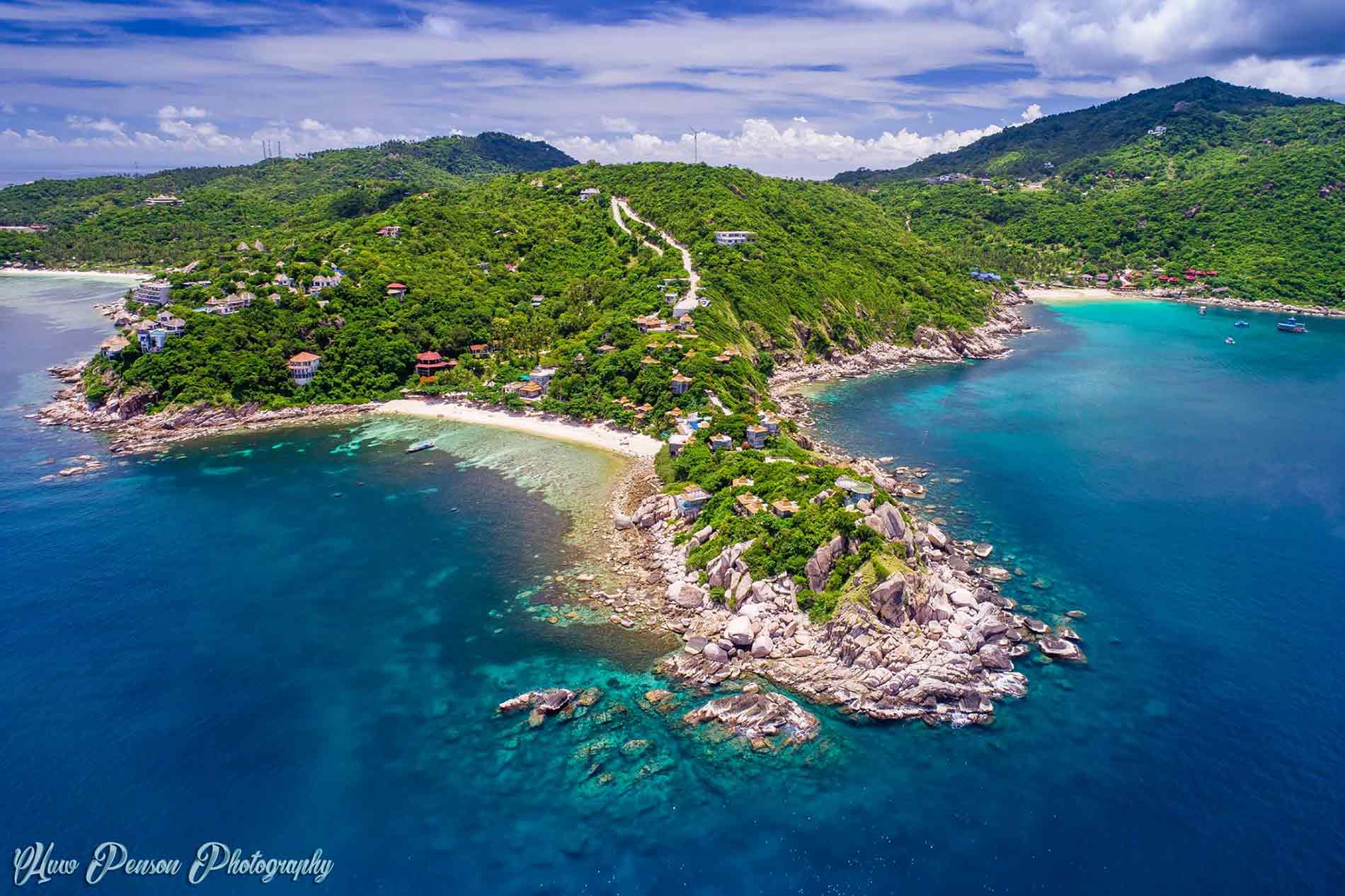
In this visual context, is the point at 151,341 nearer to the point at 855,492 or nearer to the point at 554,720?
the point at 554,720

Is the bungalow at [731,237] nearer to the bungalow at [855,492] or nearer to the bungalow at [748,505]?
the bungalow at [748,505]

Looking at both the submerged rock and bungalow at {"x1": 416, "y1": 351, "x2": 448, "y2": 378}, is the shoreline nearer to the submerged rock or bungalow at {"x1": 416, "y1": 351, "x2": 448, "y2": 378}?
bungalow at {"x1": 416, "y1": 351, "x2": 448, "y2": 378}

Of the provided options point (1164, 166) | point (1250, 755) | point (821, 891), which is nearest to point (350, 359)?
point (821, 891)

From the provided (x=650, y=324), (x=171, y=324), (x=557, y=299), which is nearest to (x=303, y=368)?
(x=171, y=324)

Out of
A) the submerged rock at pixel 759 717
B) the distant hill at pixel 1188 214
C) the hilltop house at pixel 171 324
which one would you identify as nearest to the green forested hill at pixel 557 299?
the hilltop house at pixel 171 324

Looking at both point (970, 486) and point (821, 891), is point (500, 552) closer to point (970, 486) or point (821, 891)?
point (821, 891)

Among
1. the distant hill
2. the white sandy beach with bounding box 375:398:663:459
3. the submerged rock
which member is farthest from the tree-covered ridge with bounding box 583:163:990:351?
the submerged rock

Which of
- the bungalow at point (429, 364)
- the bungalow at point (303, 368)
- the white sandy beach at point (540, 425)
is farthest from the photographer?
the bungalow at point (429, 364)
